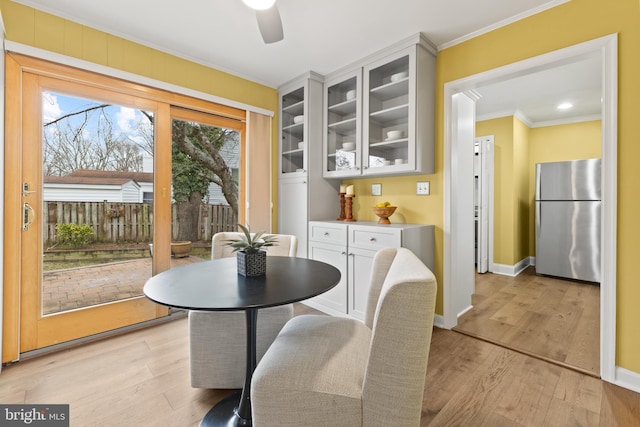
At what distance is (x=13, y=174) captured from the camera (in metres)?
1.99

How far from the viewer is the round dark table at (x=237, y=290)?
1109 mm

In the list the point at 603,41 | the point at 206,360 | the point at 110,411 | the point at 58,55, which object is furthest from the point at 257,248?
the point at 603,41

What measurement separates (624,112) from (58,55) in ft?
12.1

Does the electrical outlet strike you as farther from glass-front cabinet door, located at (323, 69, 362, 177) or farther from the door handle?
the door handle

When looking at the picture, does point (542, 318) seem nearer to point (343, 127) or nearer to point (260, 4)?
point (343, 127)

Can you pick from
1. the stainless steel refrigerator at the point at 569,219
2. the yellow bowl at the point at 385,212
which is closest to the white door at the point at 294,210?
the yellow bowl at the point at 385,212

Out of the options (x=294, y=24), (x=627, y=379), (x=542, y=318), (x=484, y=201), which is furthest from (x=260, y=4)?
(x=484, y=201)

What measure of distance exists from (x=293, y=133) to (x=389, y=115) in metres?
1.15

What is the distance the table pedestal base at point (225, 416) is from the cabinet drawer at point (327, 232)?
1.57 m

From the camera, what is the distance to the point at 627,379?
5.85 feet

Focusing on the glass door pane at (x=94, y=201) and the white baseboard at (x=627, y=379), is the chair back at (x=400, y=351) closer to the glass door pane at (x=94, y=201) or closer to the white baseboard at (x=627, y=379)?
the white baseboard at (x=627, y=379)

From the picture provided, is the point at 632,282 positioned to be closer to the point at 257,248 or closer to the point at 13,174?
the point at 257,248

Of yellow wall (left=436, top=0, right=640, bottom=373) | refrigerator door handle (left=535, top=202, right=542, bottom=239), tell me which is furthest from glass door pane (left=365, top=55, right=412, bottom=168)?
refrigerator door handle (left=535, top=202, right=542, bottom=239)

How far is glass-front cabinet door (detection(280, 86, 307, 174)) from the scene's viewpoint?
10.7 ft
